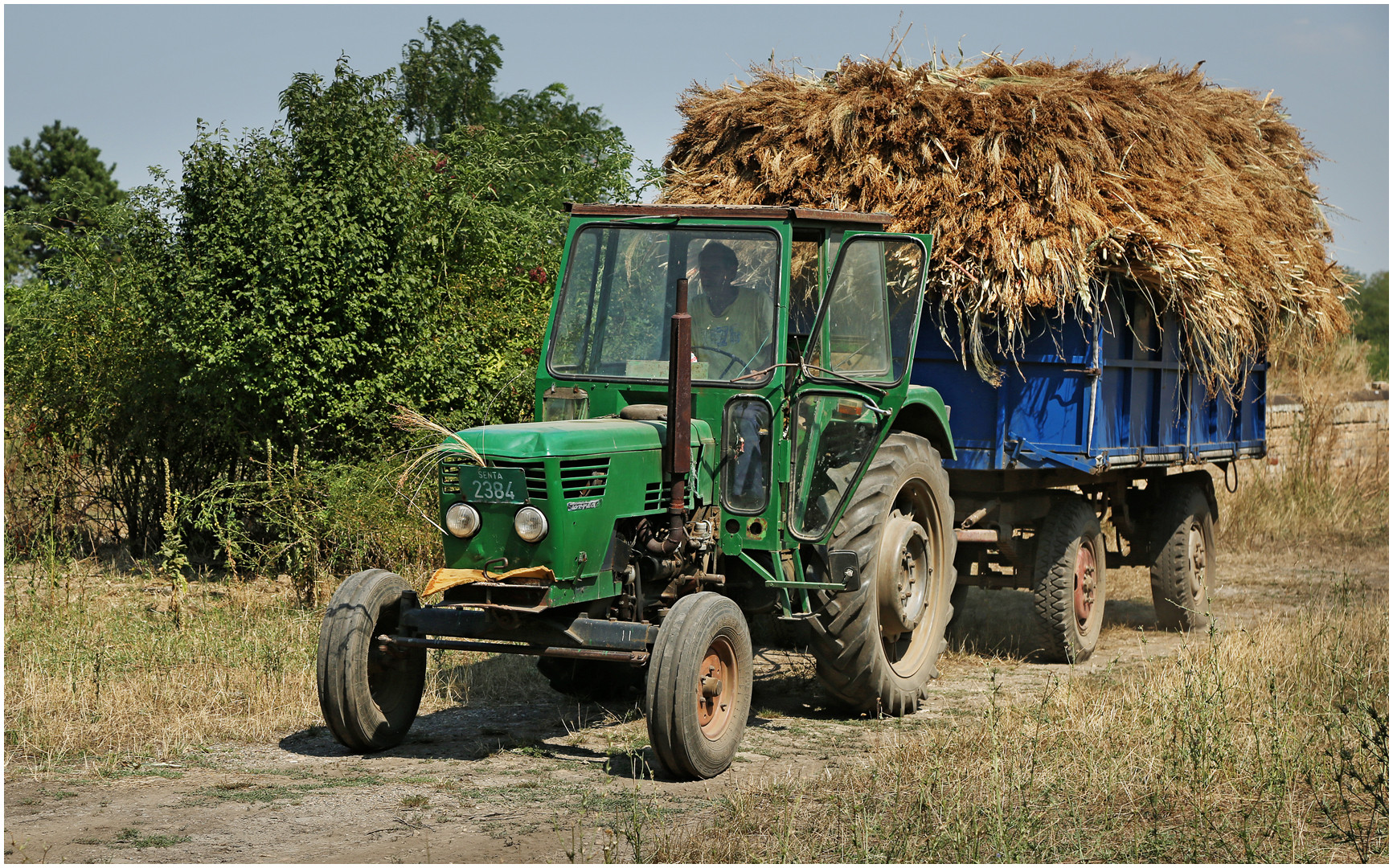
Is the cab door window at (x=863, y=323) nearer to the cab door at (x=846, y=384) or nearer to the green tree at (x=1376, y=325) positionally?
the cab door at (x=846, y=384)

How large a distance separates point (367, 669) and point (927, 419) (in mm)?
3336

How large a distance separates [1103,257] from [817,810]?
415cm

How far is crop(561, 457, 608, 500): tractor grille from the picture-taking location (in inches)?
210

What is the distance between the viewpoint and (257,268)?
948cm

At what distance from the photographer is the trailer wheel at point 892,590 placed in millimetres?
6281

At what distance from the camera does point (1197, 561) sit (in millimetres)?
9922

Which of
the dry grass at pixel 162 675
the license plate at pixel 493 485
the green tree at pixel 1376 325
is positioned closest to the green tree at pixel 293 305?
the dry grass at pixel 162 675

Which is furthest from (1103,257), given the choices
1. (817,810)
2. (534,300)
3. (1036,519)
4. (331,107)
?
(331,107)

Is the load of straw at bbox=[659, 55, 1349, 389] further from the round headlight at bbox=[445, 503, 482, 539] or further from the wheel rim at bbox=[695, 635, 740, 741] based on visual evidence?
the round headlight at bbox=[445, 503, 482, 539]

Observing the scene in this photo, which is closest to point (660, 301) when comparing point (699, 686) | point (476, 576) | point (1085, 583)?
point (476, 576)

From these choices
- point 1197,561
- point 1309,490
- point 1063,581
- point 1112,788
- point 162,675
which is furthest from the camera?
point 1309,490

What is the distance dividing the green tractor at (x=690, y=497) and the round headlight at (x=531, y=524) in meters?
0.01

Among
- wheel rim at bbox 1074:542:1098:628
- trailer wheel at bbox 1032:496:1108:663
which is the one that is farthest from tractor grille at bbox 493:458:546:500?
wheel rim at bbox 1074:542:1098:628

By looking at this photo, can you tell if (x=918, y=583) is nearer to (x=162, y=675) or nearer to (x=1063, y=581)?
(x=1063, y=581)
